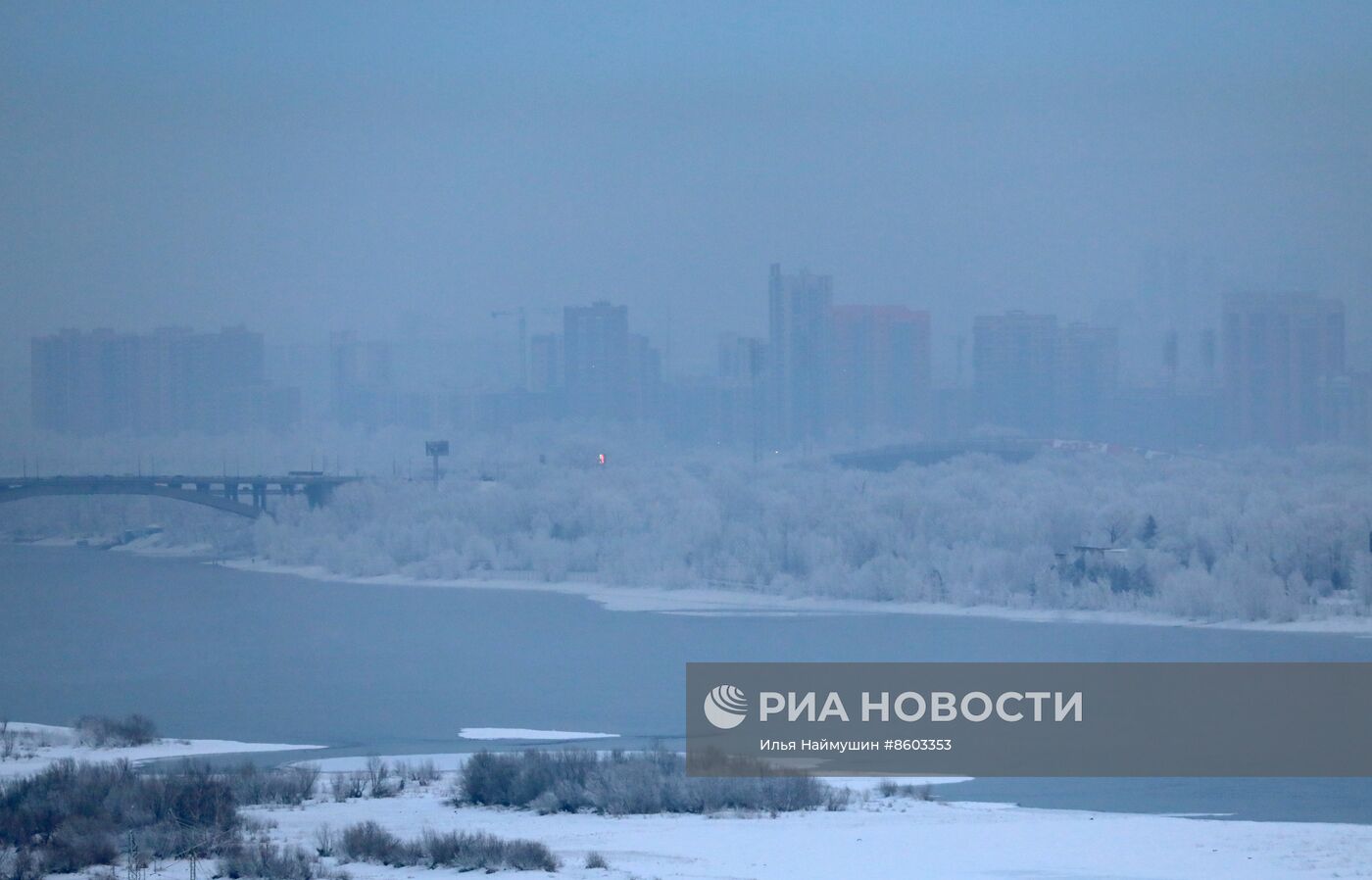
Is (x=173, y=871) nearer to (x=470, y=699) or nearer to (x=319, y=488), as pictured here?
(x=470, y=699)

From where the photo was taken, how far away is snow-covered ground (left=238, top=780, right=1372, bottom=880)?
788 centimetres

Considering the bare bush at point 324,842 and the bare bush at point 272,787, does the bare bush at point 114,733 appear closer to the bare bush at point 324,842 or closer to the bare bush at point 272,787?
the bare bush at point 272,787

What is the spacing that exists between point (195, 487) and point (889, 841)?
49475 millimetres

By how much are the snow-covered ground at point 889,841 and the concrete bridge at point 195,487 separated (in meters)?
42.1

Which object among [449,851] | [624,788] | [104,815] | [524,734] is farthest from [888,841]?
[524,734]

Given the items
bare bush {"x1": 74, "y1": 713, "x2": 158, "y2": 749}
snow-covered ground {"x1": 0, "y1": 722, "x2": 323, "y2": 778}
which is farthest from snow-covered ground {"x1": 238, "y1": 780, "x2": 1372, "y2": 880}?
bare bush {"x1": 74, "y1": 713, "x2": 158, "y2": 749}

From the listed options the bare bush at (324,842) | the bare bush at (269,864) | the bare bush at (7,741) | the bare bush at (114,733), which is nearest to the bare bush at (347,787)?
the bare bush at (324,842)

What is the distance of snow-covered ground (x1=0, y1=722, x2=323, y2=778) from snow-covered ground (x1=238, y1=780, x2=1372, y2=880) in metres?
3.42

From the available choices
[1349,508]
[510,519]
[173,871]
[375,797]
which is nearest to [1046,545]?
[1349,508]

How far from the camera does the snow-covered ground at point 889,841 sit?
310 inches

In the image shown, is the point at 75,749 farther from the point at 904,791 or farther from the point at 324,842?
the point at 904,791

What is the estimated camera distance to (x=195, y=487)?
2158 inches

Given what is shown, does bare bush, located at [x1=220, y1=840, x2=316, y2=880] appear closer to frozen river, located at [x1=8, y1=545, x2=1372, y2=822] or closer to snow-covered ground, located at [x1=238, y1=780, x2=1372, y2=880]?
snow-covered ground, located at [x1=238, y1=780, x2=1372, y2=880]

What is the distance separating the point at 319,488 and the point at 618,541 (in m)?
13.3
